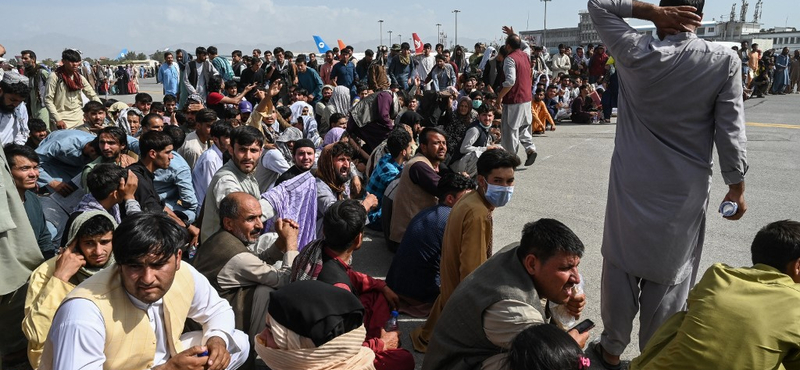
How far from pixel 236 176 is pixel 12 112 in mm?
4031

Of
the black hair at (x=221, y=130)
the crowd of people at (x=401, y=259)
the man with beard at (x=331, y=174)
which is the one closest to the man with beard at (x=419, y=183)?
the crowd of people at (x=401, y=259)

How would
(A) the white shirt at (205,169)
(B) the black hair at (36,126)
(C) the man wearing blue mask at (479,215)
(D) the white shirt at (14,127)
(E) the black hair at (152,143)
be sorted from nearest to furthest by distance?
(C) the man wearing blue mask at (479,215) < (E) the black hair at (152,143) < (A) the white shirt at (205,169) < (B) the black hair at (36,126) < (D) the white shirt at (14,127)

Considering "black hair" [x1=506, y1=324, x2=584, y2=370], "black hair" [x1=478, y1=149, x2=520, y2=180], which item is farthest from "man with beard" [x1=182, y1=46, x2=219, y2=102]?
"black hair" [x1=506, y1=324, x2=584, y2=370]

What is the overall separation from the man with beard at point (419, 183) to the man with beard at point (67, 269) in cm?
253

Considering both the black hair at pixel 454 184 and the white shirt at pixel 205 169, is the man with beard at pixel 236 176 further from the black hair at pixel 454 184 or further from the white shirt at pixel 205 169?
the black hair at pixel 454 184

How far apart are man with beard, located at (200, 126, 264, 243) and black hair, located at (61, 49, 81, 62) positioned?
16.5 ft

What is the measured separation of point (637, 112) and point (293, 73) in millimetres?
10821

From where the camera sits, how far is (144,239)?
2324mm

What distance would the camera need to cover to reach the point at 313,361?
2.30 m

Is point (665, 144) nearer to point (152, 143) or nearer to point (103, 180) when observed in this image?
point (103, 180)

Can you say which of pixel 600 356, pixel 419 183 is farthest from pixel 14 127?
pixel 600 356

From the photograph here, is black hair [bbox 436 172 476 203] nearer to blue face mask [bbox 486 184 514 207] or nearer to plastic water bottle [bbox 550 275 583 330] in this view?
blue face mask [bbox 486 184 514 207]

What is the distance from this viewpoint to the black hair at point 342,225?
128 inches

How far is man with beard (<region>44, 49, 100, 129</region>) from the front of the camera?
8396 mm
